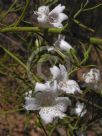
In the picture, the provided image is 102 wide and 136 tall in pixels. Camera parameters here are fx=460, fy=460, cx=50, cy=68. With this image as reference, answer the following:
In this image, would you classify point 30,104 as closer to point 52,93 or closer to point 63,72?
point 52,93

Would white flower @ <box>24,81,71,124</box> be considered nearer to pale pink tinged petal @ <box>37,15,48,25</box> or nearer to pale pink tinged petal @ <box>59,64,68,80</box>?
pale pink tinged petal @ <box>59,64,68,80</box>

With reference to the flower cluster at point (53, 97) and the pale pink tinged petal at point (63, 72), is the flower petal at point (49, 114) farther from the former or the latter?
the pale pink tinged petal at point (63, 72)

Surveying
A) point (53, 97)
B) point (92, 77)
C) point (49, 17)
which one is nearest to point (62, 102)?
point (53, 97)

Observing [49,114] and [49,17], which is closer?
[49,114]

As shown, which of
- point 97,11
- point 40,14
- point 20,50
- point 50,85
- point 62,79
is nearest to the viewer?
point 50,85

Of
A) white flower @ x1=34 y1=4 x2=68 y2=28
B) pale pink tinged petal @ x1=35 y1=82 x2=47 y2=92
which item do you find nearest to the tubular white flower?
pale pink tinged petal @ x1=35 y1=82 x2=47 y2=92

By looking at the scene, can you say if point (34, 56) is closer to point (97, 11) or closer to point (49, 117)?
point (49, 117)

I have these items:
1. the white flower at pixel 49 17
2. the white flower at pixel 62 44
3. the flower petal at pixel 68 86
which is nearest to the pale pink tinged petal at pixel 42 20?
the white flower at pixel 49 17

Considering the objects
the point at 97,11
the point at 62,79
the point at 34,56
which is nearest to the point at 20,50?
the point at 97,11
